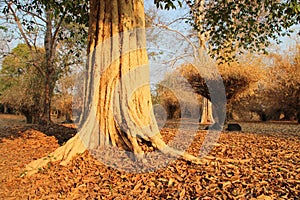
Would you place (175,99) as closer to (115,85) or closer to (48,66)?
(48,66)

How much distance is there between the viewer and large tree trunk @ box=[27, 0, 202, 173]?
4547mm

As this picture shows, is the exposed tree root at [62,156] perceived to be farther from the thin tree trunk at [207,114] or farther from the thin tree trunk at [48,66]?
the thin tree trunk at [207,114]

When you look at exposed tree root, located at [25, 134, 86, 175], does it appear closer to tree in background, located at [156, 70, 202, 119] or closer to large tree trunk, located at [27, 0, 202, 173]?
large tree trunk, located at [27, 0, 202, 173]

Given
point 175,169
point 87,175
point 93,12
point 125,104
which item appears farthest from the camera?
point 93,12

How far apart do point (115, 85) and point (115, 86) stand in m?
0.02

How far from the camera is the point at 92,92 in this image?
4.89 meters

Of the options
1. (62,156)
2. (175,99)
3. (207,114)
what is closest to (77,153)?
(62,156)

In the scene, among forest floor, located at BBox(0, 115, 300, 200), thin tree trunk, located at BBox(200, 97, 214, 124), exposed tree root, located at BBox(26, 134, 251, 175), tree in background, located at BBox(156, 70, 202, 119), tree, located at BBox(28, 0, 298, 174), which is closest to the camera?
forest floor, located at BBox(0, 115, 300, 200)

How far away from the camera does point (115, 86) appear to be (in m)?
4.79

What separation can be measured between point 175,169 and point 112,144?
154 centimetres

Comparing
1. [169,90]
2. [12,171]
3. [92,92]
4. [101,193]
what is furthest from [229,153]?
[169,90]

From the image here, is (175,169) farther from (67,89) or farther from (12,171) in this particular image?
(67,89)

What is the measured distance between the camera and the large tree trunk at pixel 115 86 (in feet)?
14.9

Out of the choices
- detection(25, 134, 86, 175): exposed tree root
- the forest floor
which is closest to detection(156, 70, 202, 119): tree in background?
detection(25, 134, 86, 175): exposed tree root
